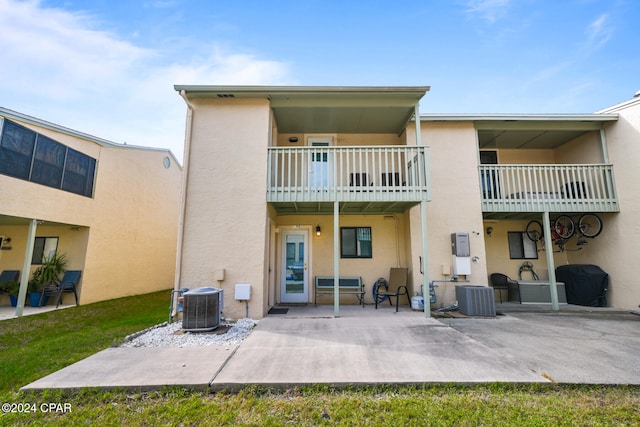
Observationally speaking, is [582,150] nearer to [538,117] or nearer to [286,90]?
[538,117]

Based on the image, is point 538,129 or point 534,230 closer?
point 538,129

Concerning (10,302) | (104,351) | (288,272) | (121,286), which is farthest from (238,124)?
(10,302)

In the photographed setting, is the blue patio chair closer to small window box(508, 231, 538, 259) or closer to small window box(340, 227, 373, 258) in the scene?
small window box(340, 227, 373, 258)

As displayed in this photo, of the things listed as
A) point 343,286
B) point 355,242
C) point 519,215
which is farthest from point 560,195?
point 343,286

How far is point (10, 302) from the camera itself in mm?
8531

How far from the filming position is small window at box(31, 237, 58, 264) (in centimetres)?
912

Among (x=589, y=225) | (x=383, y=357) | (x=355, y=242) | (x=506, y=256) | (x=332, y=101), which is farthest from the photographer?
(x=506, y=256)

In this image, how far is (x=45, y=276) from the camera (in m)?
8.41

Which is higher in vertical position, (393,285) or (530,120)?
(530,120)

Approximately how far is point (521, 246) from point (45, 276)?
15356 mm

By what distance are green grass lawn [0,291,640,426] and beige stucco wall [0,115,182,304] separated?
6.21 m

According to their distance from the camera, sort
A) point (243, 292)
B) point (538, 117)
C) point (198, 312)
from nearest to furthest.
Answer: point (198, 312) → point (243, 292) → point (538, 117)

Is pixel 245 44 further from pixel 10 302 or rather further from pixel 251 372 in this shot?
pixel 10 302

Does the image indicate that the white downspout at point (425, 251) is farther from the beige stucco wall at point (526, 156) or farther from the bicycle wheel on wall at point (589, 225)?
the bicycle wheel on wall at point (589, 225)
